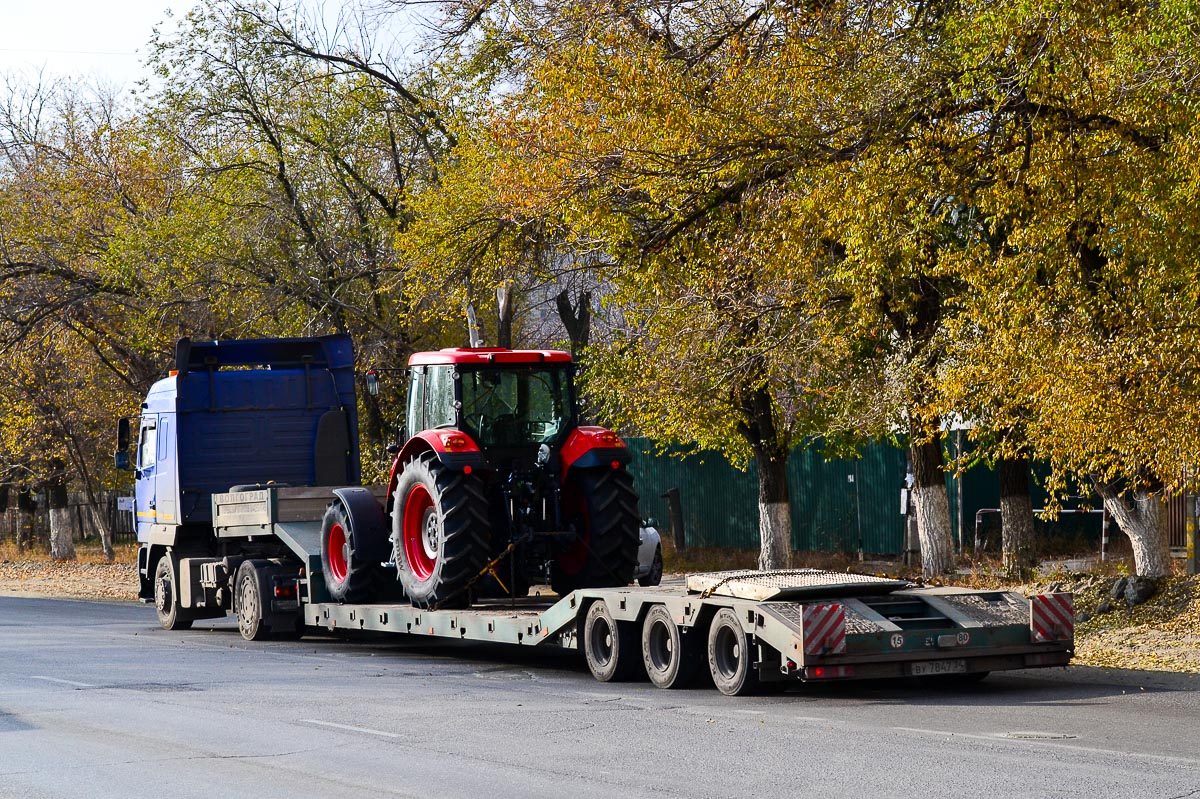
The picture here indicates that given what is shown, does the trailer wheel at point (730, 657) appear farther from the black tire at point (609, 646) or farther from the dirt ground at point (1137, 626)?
the dirt ground at point (1137, 626)

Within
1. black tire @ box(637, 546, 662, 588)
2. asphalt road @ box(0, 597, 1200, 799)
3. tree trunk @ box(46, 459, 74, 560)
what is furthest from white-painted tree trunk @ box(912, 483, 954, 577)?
tree trunk @ box(46, 459, 74, 560)

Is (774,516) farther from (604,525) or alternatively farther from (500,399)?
(500,399)

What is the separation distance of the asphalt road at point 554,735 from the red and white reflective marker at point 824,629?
0.46m

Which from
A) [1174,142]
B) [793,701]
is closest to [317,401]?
[793,701]

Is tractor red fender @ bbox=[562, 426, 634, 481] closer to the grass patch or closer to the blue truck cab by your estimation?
the blue truck cab

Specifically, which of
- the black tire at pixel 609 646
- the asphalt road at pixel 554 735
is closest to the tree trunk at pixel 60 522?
the asphalt road at pixel 554 735

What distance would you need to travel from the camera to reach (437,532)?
14102 millimetres

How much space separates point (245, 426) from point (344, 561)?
3.91m

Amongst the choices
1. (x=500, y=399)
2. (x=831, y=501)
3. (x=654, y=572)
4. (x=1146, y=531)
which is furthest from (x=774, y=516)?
(x=500, y=399)

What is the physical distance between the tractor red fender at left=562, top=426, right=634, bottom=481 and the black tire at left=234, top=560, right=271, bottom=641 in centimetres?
448

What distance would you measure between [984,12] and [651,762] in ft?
25.8

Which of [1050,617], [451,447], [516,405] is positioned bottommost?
[1050,617]

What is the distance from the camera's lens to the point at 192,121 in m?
27.5

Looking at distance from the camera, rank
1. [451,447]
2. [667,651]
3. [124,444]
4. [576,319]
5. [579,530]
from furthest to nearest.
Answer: [576,319] → [124,444] → [579,530] → [451,447] → [667,651]
